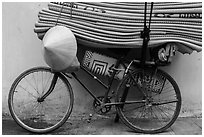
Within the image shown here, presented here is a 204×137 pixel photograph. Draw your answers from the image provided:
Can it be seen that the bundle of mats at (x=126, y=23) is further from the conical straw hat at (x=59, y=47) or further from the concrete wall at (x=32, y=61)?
the concrete wall at (x=32, y=61)

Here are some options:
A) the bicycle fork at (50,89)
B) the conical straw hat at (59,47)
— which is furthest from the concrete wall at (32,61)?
the conical straw hat at (59,47)

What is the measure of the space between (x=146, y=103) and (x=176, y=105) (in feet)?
1.27

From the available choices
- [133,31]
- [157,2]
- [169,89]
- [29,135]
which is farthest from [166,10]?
[29,135]

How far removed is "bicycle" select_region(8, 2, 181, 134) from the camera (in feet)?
16.3

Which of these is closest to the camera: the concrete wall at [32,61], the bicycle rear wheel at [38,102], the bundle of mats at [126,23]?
the bundle of mats at [126,23]

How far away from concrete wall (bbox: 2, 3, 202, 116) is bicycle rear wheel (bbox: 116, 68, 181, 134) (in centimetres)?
23

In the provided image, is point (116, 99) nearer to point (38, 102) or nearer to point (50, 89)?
point (50, 89)

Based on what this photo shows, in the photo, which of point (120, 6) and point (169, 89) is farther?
point (169, 89)

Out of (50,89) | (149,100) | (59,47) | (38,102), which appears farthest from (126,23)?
(38,102)

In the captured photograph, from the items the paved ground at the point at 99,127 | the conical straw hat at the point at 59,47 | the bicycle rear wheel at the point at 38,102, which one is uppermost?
the conical straw hat at the point at 59,47

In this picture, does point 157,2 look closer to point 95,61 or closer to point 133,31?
point 133,31

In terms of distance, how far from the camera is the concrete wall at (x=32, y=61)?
5266 mm

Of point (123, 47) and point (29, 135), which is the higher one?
point (123, 47)

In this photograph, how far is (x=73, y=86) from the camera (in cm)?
541
